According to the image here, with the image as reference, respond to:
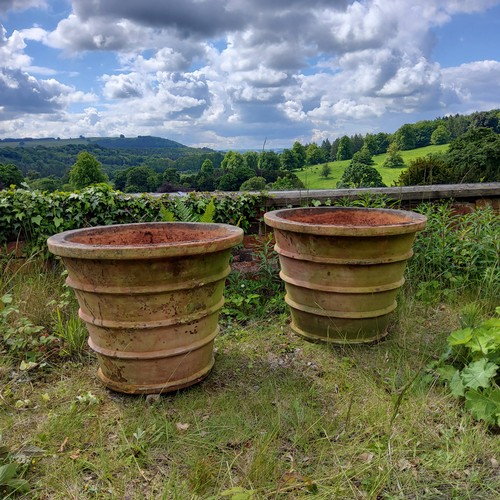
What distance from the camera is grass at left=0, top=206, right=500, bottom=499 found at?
155cm

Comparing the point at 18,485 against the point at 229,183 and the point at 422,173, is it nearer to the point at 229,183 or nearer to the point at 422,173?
the point at 229,183

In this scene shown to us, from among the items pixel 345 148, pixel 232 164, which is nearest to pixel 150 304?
pixel 232 164

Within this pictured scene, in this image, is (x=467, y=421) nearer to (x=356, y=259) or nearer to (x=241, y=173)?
(x=356, y=259)

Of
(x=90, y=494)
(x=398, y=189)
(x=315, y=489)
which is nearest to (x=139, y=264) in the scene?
(x=90, y=494)

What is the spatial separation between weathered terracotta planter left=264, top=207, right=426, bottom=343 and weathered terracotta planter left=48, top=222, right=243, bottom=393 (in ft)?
1.84

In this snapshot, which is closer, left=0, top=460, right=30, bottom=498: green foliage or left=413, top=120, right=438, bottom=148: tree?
left=0, top=460, right=30, bottom=498: green foliage

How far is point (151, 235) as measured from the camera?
263 cm

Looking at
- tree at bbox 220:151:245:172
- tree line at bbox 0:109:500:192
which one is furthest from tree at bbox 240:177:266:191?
tree at bbox 220:151:245:172

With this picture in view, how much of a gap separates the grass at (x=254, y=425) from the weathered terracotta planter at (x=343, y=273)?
0.15 m

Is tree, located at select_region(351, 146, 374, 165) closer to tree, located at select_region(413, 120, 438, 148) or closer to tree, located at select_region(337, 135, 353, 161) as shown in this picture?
tree, located at select_region(337, 135, 353, 161)

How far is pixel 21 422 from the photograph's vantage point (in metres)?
1.94

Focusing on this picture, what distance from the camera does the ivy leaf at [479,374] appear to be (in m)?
1.90

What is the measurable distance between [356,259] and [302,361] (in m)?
0.74

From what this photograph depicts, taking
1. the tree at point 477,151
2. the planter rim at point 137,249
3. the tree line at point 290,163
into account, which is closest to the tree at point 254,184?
the tree line at point 290,163
